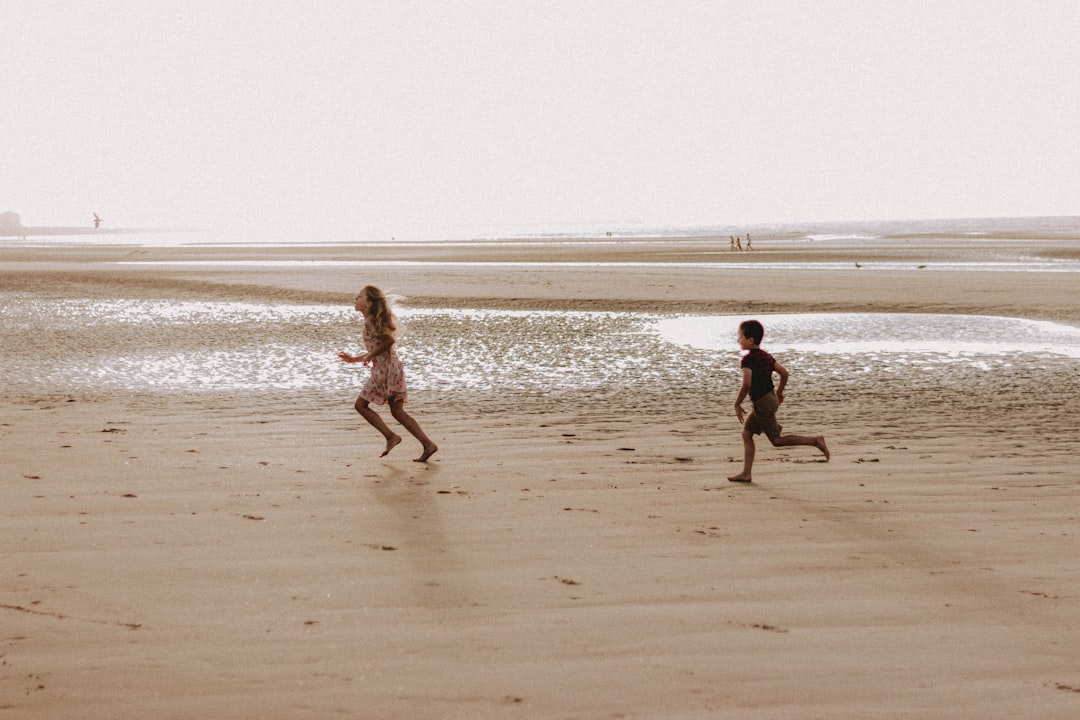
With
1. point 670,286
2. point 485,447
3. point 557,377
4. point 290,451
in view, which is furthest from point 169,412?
point 670,286

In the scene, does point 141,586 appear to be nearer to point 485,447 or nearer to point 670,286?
point 485,447

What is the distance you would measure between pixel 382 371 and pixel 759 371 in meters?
2.89

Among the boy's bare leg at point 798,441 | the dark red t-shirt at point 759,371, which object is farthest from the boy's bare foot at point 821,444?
the dark red t-shirt at point 759,371

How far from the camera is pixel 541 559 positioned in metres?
5.51

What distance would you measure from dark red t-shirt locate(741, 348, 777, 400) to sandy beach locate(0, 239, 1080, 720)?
24.1 inches

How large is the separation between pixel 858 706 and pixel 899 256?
42.3 m

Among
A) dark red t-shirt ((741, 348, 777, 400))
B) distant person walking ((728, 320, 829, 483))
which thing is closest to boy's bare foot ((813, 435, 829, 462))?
distant person walking ((728, 320, 829, 483))

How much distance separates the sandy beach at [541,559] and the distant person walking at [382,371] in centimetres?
29

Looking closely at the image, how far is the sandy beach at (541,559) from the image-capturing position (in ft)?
13.0

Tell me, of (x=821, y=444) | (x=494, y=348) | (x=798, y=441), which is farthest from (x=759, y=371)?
(x=494, y=348)

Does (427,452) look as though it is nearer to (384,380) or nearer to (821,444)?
(384,380)

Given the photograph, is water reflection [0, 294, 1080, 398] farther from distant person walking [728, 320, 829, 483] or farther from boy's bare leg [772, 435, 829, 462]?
distant person walking [728, 320, 829, 483]

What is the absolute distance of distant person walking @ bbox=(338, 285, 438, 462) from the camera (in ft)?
26.8

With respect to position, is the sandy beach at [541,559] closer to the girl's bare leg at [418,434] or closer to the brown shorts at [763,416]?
the girl's bare leg at [418,434]
